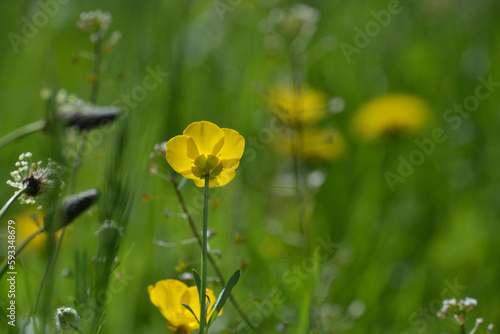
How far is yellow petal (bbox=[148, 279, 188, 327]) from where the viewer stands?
103cm

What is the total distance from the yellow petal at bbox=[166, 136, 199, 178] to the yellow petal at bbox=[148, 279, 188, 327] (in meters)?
0.18

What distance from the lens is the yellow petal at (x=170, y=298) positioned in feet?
3.37

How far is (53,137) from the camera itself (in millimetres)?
889

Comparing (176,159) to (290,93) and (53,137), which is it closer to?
(53,137)

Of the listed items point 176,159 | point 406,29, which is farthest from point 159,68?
point 406,29

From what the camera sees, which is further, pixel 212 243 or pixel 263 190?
pixel 263 190

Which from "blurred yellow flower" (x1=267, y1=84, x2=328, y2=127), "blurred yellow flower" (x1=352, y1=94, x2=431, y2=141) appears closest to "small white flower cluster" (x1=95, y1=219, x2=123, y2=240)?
"blurred yellow flower" (x1=267, y1=84, x2=328, y2=127)

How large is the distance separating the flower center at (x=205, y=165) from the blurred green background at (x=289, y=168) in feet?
0.55

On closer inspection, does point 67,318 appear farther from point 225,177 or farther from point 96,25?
point 96,25

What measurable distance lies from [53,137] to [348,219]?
1612mm

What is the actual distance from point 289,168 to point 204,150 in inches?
74.9

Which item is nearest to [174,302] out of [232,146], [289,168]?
[232,146]

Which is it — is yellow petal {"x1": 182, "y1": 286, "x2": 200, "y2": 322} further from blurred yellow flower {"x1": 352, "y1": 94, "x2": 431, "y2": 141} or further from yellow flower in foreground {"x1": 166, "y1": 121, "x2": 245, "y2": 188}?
blurred yellow flower {"x1": 352, "y1": 94, "x2": 431, "y2": 141}

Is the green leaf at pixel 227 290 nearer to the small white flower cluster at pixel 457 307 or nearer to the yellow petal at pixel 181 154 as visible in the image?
the yellow petal at pixel 181 154
